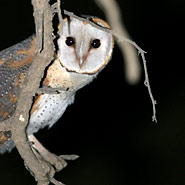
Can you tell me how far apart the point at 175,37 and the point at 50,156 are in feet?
11.2

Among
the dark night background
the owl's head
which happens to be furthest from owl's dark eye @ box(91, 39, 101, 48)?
the dark night background

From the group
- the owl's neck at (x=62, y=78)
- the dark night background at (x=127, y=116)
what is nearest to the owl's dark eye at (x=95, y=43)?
the owl's neck at (x=62, y=78)

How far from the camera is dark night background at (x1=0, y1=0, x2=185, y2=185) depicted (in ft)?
18.4

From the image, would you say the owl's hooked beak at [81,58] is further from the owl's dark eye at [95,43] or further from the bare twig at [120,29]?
the bare twig at [120,29]

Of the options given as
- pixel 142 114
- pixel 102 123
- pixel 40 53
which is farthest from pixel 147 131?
pixel 40 53

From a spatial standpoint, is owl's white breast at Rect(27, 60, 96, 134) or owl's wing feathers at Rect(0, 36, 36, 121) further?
owl's white breast at Rect(27, 60, 96, 134)

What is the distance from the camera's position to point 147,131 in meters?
5.78

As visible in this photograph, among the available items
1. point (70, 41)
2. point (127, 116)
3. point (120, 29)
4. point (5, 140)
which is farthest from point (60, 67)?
point (127, 116)

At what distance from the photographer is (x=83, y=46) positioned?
2424 mm

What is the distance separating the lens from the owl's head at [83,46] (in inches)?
95.0

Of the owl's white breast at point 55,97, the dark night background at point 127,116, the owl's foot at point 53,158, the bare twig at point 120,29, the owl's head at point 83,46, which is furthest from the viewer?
the dark night background at point 127,116

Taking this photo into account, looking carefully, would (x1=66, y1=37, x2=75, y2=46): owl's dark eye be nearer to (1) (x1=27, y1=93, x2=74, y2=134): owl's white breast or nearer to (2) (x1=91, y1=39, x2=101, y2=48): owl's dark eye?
(2) (x1=91, y1=39, x2=101, y2=48): owl's dark eye

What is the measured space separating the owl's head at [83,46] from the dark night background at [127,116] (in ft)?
9.52

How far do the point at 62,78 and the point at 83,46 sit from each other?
31cm
